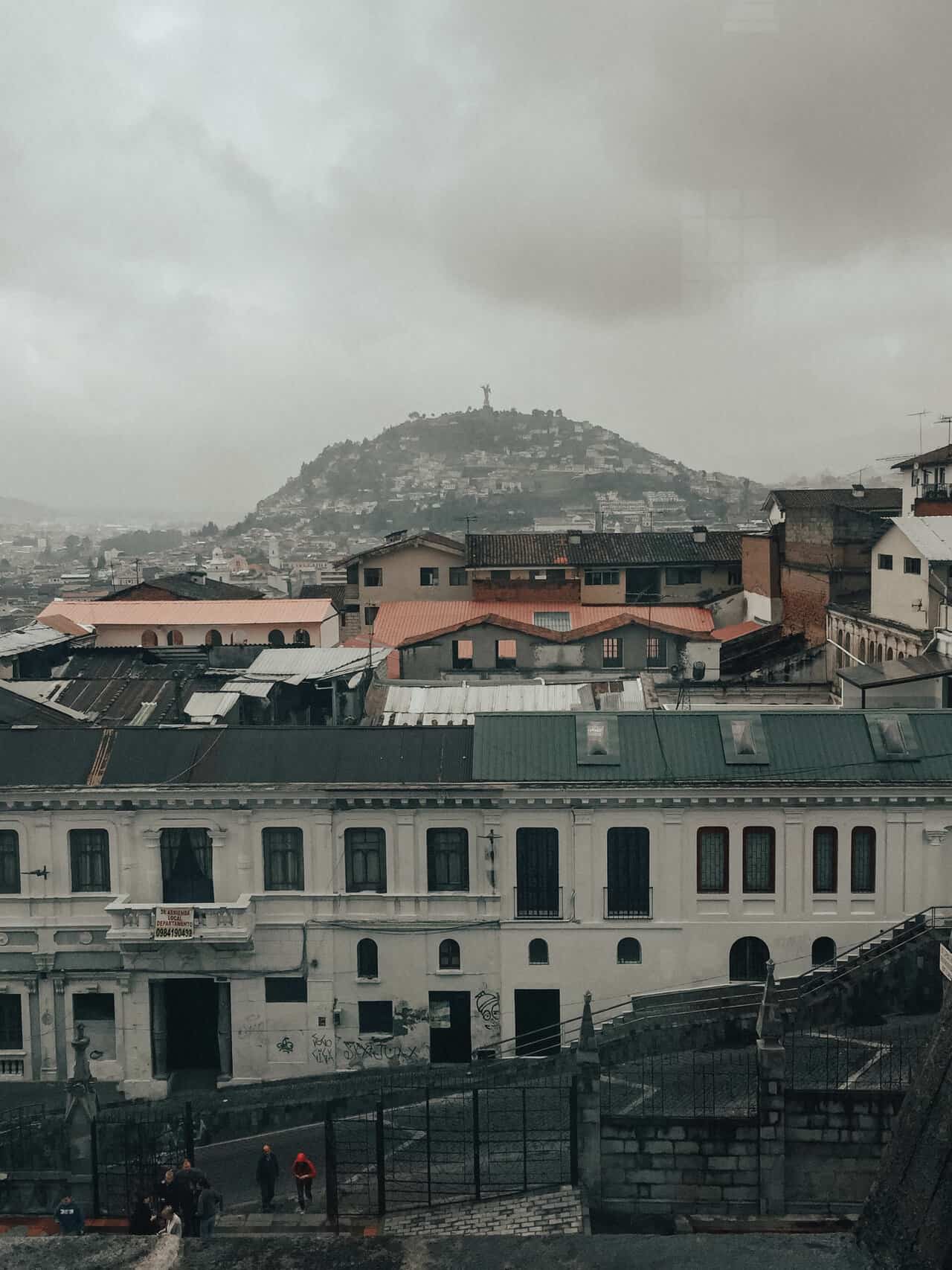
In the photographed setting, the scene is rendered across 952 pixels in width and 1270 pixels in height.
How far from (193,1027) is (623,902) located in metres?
10.7

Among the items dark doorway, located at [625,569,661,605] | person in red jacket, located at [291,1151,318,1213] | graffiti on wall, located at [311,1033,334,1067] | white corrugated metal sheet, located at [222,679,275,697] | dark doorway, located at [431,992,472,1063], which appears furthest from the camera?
dark doorway, located at [625,569,661,605]

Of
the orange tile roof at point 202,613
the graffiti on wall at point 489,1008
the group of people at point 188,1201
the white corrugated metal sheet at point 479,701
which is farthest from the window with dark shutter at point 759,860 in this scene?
the orange tile roof at point 202,613

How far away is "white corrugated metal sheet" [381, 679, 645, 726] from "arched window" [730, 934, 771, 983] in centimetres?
801

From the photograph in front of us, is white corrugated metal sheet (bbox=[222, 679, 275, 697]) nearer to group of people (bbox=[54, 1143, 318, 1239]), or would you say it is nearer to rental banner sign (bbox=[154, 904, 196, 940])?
rental banner sign (bbox=[154, 904, 196, 940])

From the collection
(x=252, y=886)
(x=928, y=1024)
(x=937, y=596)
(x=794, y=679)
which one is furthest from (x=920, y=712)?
(x=794, y=679)

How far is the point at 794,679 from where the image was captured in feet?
156

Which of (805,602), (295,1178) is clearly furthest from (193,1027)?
(805,602)

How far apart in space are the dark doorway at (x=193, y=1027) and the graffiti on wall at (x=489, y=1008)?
6.19 meters

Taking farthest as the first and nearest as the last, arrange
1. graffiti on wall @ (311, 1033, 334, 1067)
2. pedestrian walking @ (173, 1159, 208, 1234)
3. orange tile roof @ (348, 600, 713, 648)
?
orange tile roof @ (348, 600, 713, 648) → graffiti on wall @ (311, 1033, 334, 1067) → pedestrian walking @ (173, 1159, 208, 1234)

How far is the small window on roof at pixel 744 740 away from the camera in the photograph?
26.5m

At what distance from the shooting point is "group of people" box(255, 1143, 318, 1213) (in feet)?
64.3

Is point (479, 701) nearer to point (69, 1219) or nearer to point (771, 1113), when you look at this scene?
point (771, 1113)

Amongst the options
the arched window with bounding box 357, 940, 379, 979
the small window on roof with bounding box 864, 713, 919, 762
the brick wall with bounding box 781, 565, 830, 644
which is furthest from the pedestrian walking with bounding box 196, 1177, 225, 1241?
the brick wall with bounding box 781, 565, 830, 644

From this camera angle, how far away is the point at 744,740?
26.9 metres
